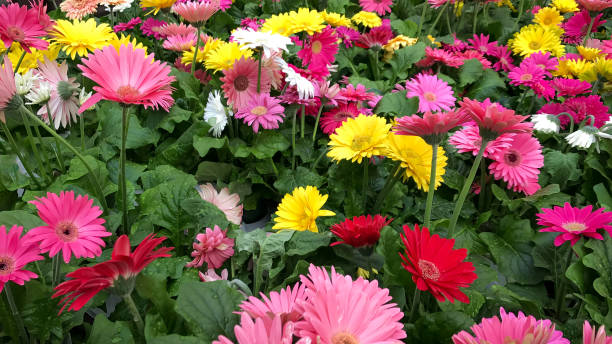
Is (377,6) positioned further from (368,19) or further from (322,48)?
(322,48)

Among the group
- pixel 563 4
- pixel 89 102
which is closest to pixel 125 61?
pixel 89 102

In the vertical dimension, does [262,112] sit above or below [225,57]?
below

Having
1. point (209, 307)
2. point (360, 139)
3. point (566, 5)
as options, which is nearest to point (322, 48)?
point (360, 139)

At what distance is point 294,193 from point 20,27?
652 millimetres

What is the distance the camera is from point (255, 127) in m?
1.18

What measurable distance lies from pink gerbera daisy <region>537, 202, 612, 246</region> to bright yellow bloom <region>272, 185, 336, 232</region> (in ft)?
1.39

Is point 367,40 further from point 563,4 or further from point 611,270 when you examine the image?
point 611,270

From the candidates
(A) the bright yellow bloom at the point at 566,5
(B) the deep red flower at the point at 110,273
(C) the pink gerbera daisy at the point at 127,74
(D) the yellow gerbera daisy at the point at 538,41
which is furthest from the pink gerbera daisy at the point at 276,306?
(A) the bright yellow bloom at the point at 566,5

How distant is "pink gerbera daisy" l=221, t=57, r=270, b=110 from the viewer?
1.24 meters

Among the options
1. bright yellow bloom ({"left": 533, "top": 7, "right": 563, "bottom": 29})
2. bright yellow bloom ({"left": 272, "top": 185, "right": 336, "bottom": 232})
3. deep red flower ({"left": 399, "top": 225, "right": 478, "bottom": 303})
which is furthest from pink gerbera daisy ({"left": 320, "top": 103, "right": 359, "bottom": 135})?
bright yellow bloom ({"left": 533, "top": 7, "right": 563, "bottom": 29})

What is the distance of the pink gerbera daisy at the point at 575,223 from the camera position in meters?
0.85

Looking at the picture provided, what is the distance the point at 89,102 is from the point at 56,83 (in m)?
0.47

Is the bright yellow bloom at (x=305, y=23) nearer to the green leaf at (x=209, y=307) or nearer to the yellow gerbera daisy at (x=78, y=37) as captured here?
the yellow gerbera daisy at (x=78, y=37)

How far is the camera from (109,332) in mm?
674
